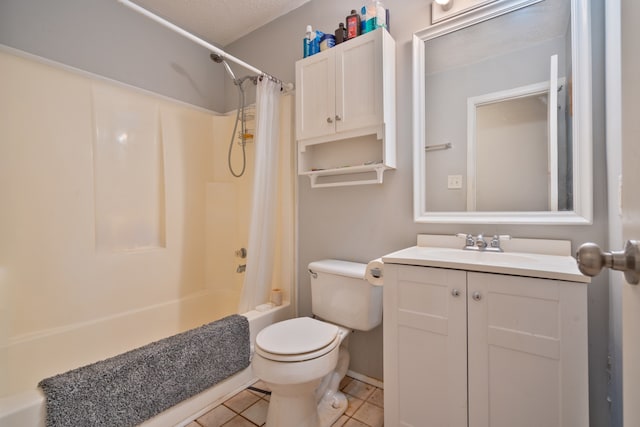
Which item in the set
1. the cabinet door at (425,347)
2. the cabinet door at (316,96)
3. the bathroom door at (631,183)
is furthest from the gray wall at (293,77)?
the bathroom door at (631,183)

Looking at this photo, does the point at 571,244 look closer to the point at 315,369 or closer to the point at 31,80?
the point at 315,369

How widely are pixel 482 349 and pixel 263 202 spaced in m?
1.39

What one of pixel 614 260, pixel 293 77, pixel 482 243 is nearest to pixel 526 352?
pixel 482 243

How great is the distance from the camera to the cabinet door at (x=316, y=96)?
165cm

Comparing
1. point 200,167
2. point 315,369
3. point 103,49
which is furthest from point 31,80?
point 315,369

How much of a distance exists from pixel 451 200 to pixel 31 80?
2.32m

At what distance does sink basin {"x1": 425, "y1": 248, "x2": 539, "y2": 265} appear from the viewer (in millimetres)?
1052

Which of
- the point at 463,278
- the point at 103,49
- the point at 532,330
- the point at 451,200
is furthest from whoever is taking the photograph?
the point at 103,49

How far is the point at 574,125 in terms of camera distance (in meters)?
1.17

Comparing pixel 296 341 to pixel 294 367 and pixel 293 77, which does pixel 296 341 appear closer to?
pixel 294 367

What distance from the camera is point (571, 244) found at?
118cm

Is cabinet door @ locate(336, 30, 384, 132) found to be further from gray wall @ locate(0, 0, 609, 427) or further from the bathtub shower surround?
the bathtub shower surround

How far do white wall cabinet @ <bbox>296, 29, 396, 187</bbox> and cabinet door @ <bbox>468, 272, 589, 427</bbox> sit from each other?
828 millimetres

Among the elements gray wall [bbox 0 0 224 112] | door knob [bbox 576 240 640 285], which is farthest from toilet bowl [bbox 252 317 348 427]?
gray wall [bbox 0 0 224 112]
